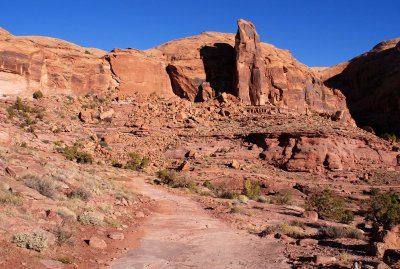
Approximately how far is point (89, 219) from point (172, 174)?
666 inches

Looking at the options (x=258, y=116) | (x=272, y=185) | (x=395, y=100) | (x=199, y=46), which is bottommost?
(x=272, y=185)

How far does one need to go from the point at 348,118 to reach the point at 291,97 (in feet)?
34.7

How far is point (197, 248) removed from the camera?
10383 millimetres

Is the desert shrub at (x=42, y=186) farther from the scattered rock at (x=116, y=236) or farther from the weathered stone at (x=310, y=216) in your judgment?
the weathered stone at (x=310, y=216)

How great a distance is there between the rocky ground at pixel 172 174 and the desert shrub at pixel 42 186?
3 centimetres

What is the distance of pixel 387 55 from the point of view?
Result: 6994 centimetres

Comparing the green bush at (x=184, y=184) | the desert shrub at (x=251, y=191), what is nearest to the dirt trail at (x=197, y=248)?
the desert shrub at (x=251, y=191)

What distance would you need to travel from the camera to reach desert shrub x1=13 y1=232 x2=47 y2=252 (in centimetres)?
801

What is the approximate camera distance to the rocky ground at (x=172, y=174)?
945 cm

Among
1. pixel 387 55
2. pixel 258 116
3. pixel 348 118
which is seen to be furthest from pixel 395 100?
pixel 258 116

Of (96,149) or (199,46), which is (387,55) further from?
(96,149)

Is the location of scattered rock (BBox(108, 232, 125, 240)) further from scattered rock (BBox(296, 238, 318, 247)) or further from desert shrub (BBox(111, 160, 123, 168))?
desert shrub (BBox(111, 160, 123, 168))

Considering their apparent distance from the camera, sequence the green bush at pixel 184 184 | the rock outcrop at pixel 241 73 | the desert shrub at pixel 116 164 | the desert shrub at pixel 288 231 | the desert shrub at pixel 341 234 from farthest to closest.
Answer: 1. the rock outcrop at pixel 241 73
2. the desert shrub at pixel 116 164
3. the green bush at pixel 184 184
4. the desert shrub at pixel 288 231
5. the desert shrub at pixel 341 234

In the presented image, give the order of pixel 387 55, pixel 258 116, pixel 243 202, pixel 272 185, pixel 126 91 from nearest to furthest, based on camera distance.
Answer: pixel 243 202, pixel 272 185, pixel 258 116, pixel 126 91, pixel 387 55
